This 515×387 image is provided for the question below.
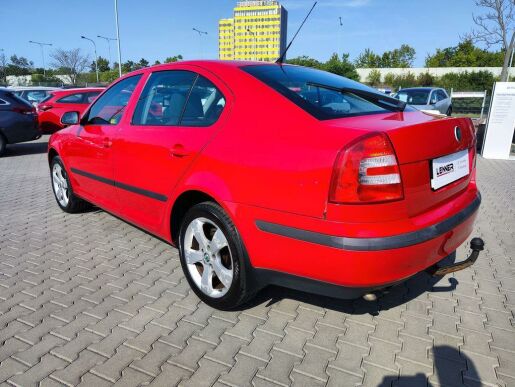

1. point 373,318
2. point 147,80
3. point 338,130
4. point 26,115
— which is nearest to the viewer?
point 338,130

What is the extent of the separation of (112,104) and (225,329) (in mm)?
2518

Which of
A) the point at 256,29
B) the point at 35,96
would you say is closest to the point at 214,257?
the point at 35,96

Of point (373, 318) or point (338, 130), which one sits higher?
point (338, 130)

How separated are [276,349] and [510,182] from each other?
650cm

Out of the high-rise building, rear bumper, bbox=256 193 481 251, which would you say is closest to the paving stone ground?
rear bumper, bbox=256 193 481 251

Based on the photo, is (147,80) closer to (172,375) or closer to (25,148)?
(172,375)

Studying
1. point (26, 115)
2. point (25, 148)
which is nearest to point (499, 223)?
point (26, 115)

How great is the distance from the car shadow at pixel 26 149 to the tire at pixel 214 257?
30.4 feet

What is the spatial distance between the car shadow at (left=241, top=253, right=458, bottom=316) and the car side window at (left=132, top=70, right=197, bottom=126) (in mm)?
1454

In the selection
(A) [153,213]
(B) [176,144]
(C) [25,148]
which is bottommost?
(C) [25,148]

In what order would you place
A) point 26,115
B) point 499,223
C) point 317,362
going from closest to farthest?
point 317,362
point 499,223
point 26,115

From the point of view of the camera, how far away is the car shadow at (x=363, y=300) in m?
2.79

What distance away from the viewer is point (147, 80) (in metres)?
3.40

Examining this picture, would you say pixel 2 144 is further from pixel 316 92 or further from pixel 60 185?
pixel 316 92
